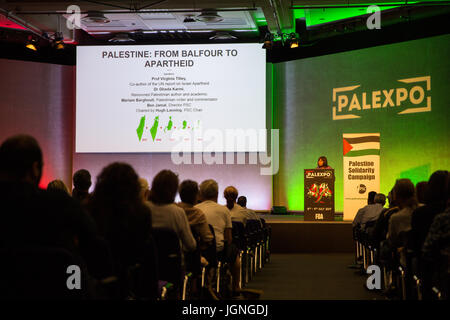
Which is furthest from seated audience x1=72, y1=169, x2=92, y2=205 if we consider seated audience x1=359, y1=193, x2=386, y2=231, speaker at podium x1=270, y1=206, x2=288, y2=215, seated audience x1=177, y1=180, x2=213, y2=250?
speaker at podium x1=270, y1=206, x2=288, y2=215

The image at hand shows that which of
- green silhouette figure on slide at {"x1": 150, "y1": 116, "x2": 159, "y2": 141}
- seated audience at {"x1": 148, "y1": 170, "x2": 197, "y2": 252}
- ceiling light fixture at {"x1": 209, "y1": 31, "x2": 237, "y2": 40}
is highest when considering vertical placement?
ceiling light fixture at {"x1": 209, "y1": 31, "x2": 237, "y2": 40}

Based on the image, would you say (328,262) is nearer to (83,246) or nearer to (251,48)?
(251,48)

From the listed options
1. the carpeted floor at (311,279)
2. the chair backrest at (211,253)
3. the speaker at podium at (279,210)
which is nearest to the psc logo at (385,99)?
the speaker at podium at (279,210)

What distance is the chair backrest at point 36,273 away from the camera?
1709mm

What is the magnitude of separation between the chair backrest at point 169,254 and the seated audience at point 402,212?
173 centimetres

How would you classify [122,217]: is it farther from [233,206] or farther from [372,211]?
[372,211]

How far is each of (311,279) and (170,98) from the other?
604cm

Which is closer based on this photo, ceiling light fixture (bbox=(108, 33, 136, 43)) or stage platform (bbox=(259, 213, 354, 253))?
stage platform (bbox=(259, 213, 354, 253))

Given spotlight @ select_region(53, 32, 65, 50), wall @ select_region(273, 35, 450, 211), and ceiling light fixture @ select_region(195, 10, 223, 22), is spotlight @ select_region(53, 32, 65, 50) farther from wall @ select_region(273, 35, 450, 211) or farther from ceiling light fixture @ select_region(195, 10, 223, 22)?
wall @ select_region(273, 35, 450, 211)

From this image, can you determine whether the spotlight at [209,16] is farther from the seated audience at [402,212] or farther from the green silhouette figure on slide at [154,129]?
the seated audience at [402,212]

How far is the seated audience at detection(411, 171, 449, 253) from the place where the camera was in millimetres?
3092

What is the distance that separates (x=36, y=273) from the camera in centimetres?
175

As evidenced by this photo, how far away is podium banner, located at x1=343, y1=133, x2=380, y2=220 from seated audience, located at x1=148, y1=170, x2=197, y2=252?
6.80 meters

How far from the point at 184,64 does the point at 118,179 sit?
29.7 ft
